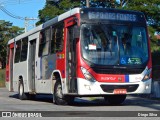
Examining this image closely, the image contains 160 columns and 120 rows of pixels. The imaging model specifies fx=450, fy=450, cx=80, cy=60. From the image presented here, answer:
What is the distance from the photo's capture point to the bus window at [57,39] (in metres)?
16.5

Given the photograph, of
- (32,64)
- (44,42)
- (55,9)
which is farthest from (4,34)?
(44,42)

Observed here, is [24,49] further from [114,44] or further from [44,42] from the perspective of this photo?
[114,44]

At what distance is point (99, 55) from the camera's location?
→ 49.6 feet

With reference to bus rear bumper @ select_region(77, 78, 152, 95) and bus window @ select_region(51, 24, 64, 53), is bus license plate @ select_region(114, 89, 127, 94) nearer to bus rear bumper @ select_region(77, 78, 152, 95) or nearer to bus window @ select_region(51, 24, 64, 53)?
bus rear bumper @ select_region(77, 78, 152, 95)

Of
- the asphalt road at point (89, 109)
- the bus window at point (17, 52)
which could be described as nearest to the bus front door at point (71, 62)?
the asphalt road at point (89, 109)

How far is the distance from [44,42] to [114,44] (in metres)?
4.07

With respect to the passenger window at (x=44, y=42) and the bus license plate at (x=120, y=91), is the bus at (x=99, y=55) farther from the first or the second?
the passenger window at (x=44, y=42)

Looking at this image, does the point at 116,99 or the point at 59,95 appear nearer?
the point at 59,95

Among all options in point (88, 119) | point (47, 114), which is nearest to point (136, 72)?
point (88, 119)

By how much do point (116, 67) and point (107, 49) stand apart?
68 centimetres

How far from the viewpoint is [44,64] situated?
725 inches

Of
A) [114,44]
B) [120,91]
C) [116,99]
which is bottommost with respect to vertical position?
[116,99]

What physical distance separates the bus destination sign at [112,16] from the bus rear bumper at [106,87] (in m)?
2.27

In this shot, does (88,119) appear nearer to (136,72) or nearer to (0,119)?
(0,119)
